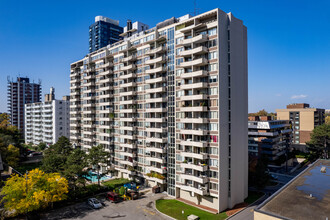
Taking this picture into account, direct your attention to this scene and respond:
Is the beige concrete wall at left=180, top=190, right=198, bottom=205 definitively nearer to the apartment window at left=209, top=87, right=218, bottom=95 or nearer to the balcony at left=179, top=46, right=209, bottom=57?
the apartment window at left=209, top=87, right=218, bottom=95

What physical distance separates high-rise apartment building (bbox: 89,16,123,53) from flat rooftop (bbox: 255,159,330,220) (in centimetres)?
16903

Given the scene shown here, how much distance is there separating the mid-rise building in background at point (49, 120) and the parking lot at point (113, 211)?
8807 centimetres

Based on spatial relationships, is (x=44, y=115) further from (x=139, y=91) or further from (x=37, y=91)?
(x=139, y=91)

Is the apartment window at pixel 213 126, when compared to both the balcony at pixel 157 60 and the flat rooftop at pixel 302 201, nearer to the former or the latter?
the flat rooftop at pixel 302 201

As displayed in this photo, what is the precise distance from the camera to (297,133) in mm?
135875

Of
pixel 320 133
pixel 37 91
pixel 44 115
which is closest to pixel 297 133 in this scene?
pixel 320 133

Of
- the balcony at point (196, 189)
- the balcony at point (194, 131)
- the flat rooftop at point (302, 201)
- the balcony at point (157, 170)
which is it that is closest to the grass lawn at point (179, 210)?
the balcony at point (196, 189)

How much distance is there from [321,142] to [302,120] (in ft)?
154

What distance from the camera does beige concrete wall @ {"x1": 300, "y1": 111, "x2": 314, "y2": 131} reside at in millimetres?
130750

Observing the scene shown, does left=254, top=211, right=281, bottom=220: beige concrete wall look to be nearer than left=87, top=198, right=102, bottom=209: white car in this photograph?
Yes

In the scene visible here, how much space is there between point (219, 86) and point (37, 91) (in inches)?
7683

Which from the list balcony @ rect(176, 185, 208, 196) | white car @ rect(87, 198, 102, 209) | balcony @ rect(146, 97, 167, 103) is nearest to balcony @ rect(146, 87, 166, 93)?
balcony @ rect(146, 97, 167, 103)

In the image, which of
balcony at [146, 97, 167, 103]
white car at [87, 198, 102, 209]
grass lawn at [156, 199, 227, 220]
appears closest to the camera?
grass lawn at [156, 199, 227, 220]

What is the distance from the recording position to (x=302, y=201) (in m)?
28.6
